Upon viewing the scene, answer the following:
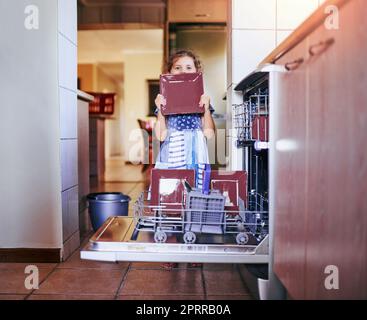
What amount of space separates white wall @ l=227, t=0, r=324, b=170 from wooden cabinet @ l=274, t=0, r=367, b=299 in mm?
777

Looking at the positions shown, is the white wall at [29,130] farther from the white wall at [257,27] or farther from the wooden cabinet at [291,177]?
the wooden cabinet at [291,177]

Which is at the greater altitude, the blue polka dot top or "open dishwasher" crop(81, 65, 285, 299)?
the blue polka dot top

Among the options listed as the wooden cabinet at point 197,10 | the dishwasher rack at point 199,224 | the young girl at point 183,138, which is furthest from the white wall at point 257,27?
the wooden cabinet at point 197,10

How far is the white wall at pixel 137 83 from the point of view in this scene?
937 centimetres

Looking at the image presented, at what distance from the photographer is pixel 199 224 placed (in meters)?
1.43

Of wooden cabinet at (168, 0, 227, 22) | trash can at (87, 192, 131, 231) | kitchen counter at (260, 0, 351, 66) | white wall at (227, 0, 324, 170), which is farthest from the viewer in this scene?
wooden cabinet at (168, 0, 227, 22)

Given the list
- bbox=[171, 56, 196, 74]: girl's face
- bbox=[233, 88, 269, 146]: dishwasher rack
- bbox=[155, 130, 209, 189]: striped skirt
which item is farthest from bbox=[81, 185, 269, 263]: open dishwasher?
bbox=[171, 56, 196, 74]: girl's face

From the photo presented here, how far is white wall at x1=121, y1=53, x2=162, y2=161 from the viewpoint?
9367mm

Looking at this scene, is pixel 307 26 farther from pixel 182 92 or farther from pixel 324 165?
pixel 182 92

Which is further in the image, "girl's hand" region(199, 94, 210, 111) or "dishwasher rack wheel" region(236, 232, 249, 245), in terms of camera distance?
"girl's hand" region(199, 94, 210, 111)

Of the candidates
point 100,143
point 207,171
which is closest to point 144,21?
point 100,143

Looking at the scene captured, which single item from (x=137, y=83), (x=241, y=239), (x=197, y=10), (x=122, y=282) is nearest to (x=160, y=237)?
(x=241, y=239)

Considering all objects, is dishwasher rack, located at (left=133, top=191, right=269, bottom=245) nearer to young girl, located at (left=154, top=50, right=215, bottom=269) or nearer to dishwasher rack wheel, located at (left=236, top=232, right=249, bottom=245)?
dishwasher rack wheel, located at (left=236, top=232, right=249, bottom=245)
